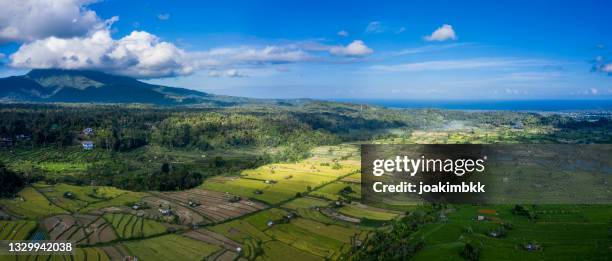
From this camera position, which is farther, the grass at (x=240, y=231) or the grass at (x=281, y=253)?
the grass at (x=240, y=231)

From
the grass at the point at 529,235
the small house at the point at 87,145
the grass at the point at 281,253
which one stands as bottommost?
the grass at the point at 281,253

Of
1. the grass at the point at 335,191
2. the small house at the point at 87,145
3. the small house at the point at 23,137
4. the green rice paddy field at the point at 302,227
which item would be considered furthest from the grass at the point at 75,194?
the small house at the point at 23,137

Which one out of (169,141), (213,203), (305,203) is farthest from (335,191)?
(169,141)

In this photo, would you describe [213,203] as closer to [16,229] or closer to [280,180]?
[280,180]

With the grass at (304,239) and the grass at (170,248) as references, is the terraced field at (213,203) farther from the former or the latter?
the grass at (304,239)

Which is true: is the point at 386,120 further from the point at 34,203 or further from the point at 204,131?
the point at 34,203

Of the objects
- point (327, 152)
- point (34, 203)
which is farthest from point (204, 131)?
point (34, 203)
